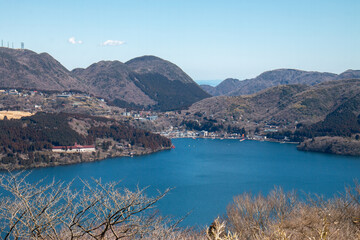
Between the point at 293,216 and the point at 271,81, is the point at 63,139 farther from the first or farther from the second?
the point at 271,81

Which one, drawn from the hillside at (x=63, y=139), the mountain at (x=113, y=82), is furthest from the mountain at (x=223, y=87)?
the hillside at (x=63, y=139)

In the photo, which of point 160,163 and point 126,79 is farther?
point 126,79

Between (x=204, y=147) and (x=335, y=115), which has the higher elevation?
(x=335, y=115)

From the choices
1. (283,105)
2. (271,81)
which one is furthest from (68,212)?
(271,81)

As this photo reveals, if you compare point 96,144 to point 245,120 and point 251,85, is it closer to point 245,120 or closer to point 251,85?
point 245,120

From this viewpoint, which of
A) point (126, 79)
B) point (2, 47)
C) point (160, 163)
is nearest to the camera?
point (160, 163)

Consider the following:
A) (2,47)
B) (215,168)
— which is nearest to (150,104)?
(2,47)

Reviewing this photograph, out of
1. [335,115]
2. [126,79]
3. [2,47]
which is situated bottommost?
[335,115]

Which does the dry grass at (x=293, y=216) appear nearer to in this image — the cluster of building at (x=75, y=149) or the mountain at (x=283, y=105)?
the cluster of building at (x=75, y=149)
